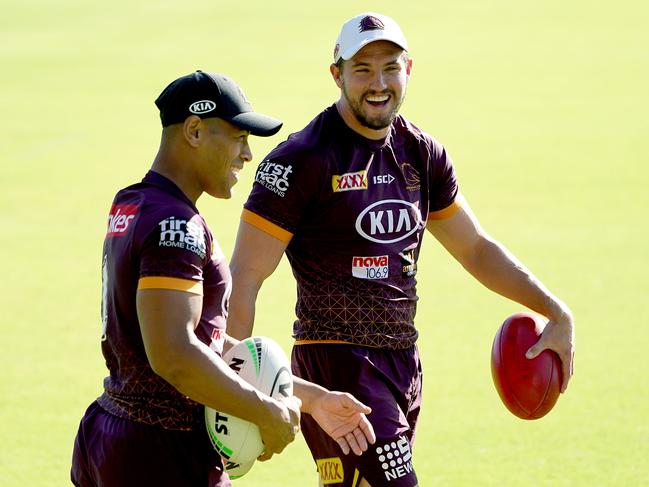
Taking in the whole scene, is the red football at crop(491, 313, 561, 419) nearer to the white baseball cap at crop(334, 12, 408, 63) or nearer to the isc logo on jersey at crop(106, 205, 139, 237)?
the white baseball cap at crop(334, 12, 408, 63)

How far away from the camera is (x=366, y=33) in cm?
575

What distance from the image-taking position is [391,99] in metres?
5.74

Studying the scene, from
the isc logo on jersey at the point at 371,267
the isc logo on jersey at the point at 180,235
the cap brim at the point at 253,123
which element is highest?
the cap brim at the point at 253,123

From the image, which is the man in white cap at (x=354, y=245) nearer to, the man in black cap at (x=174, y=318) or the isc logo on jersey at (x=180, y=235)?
the man in black cap at (x=174, y=318)

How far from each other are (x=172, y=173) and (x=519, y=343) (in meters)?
2.27

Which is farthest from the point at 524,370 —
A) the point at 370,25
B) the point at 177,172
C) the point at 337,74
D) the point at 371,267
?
the point at 177,172

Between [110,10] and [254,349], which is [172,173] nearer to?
[254,349]

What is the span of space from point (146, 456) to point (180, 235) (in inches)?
32.7

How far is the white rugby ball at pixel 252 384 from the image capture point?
4387mm

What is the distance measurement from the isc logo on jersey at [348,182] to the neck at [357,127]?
0.23 metres

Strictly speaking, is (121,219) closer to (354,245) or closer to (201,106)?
(201,106)

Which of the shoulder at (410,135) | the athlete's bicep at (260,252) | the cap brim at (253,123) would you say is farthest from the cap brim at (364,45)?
the cap brim at (253,123)

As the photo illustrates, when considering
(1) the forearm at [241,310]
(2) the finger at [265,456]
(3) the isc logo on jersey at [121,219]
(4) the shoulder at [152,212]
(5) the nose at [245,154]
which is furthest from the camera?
(1) the forearm at [241,310]

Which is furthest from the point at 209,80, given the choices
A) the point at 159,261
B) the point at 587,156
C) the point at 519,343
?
the point at 587,156
